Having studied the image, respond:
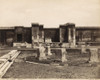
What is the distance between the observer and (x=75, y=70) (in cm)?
771

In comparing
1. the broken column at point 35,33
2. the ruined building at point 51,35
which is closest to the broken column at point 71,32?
the ruined building at point 51,35

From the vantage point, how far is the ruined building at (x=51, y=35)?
784 inches

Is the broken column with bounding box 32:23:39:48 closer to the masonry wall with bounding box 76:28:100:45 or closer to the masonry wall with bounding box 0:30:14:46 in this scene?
the masonry wall with bounding box 0:30:14:46

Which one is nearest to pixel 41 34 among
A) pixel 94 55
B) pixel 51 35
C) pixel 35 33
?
pixel 35 33

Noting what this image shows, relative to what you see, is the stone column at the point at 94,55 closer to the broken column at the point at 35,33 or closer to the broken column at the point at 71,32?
the broken column at the point at 71,32

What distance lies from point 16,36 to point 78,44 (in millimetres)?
7153

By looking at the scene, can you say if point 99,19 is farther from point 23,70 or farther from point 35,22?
point 35,22

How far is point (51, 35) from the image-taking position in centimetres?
2131

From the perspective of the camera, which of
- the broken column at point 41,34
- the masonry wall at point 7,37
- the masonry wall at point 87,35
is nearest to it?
the broken column at point 41,34

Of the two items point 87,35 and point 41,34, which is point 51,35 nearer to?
point 41,34

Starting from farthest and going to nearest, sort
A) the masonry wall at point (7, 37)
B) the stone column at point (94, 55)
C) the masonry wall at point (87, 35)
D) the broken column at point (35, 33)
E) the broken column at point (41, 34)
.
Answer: the masonry wall at point (87, 35)
the masonry wall at point (7, 37)
the broken column at point (41, 34)
the broken column at point (35, 33)
the stone column at point (94, 55)

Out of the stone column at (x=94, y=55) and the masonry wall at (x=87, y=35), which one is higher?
the masonry wall at (x=87, y=35)

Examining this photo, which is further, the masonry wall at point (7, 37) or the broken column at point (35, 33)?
the masonry wall at point (7, 37)

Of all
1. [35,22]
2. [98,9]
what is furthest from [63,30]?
[98,9]
